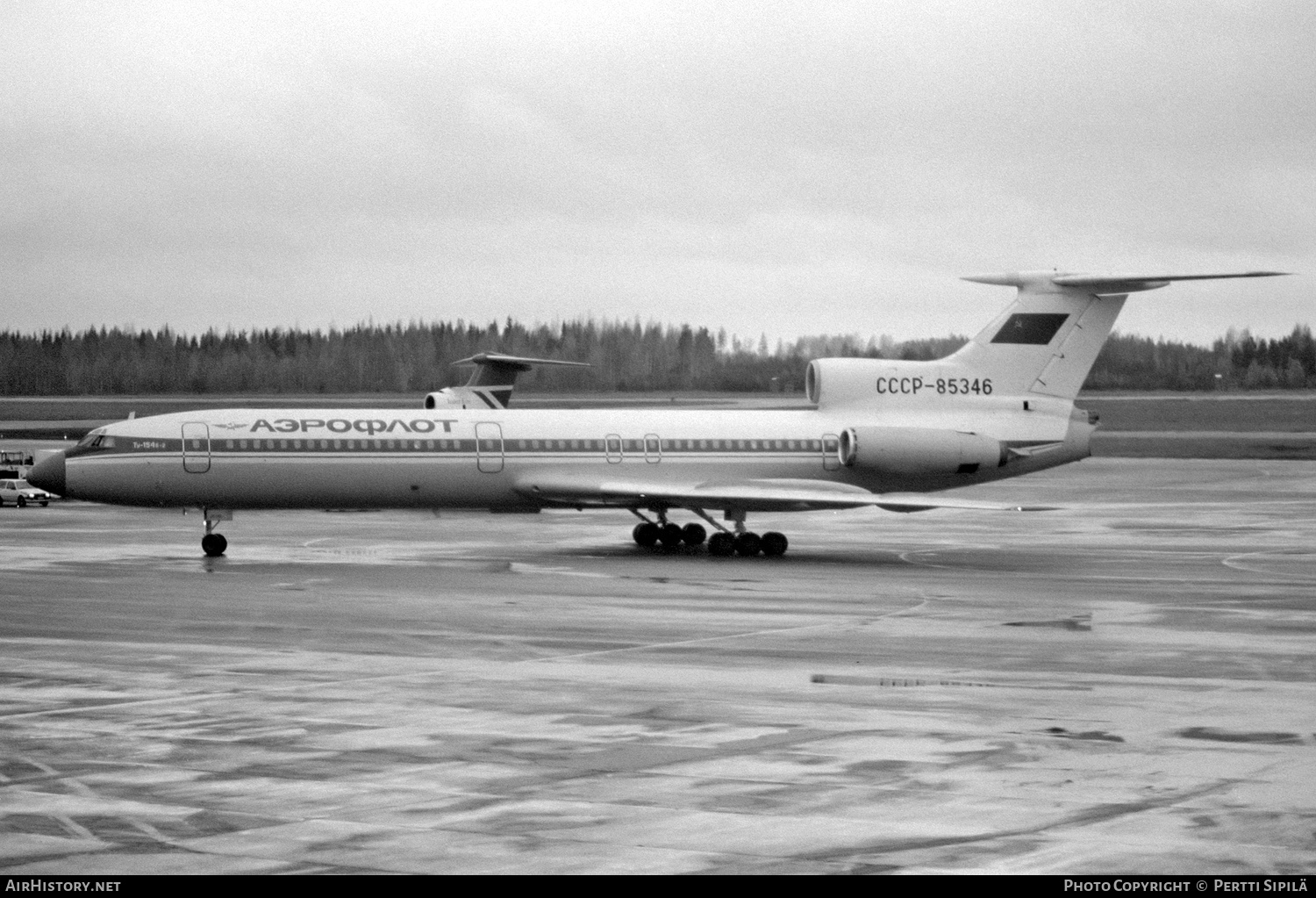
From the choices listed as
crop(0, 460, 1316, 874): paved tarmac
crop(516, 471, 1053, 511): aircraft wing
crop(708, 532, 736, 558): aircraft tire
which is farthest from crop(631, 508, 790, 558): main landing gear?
crop(0, 460, 1316, 874): paved tarmac

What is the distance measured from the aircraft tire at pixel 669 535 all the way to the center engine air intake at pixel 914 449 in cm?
389

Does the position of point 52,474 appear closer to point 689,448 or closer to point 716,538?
point 689,448

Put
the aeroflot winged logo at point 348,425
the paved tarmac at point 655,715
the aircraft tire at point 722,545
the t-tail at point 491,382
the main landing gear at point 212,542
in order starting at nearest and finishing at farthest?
the paved tarmac at point 655,715
the main landing gear at point 212,542
the aircraft tire at point 722,545
the aeroflot winged logo at point 348,425
the t-tail at point 491,382

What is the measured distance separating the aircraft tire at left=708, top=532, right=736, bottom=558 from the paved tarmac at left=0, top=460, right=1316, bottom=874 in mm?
2355

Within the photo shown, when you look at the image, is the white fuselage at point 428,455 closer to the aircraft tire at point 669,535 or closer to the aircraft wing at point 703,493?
the aircraft wing at point 703,493

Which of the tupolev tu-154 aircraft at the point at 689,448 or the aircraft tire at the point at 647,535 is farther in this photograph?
the aircraft tire at the point at 647,535

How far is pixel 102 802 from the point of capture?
12.9 metres

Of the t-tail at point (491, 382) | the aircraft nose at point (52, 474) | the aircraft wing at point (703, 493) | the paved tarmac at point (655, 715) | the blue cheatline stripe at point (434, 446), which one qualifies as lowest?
the paved tarmac at point (655, 715)

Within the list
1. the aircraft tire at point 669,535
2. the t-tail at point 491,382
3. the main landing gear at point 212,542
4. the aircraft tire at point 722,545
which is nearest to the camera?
the main landing gear at point 212,542

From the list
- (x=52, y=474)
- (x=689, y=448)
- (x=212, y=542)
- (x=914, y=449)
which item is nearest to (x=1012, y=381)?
(x=914, y=449)

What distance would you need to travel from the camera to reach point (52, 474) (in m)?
36.4

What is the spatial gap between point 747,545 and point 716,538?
716 millimetres

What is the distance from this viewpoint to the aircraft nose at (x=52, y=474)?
36.4 m

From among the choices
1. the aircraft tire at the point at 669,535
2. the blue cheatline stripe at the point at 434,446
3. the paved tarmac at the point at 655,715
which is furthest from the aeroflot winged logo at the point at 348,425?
the aircraft tire at the point at 669,535
